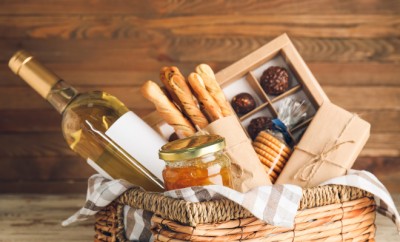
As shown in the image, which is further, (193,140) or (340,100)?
(340,100)

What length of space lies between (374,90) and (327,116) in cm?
64

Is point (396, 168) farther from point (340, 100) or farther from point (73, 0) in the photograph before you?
point (73, 0)

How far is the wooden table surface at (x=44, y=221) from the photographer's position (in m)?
1.25

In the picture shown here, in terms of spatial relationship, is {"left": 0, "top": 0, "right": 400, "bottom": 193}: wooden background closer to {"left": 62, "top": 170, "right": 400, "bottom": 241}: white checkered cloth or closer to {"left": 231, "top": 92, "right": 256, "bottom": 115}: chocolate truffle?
{"left": 231, "top": 92, "right": 256, "bottom": 115}: chocolate truffle

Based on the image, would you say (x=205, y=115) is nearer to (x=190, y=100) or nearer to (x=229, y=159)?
(x=190, y=100)

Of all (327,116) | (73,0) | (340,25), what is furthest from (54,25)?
(327,116)

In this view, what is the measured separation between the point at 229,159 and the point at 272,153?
172mm

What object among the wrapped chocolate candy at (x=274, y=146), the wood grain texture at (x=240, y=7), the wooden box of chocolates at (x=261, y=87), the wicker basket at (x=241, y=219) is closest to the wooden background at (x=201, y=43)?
the wood grain texture at (x=240, y=7)

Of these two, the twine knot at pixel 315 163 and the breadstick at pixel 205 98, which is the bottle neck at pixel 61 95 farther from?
the twine knot at pixel 315 163

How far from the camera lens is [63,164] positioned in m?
1.69

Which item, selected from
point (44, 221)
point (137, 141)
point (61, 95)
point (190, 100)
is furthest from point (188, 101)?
point (44, 221)

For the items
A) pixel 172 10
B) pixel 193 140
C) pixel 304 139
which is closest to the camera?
pixel 193 140

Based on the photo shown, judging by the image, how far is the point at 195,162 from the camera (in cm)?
84

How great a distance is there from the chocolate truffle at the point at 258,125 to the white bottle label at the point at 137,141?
22 centimetres
